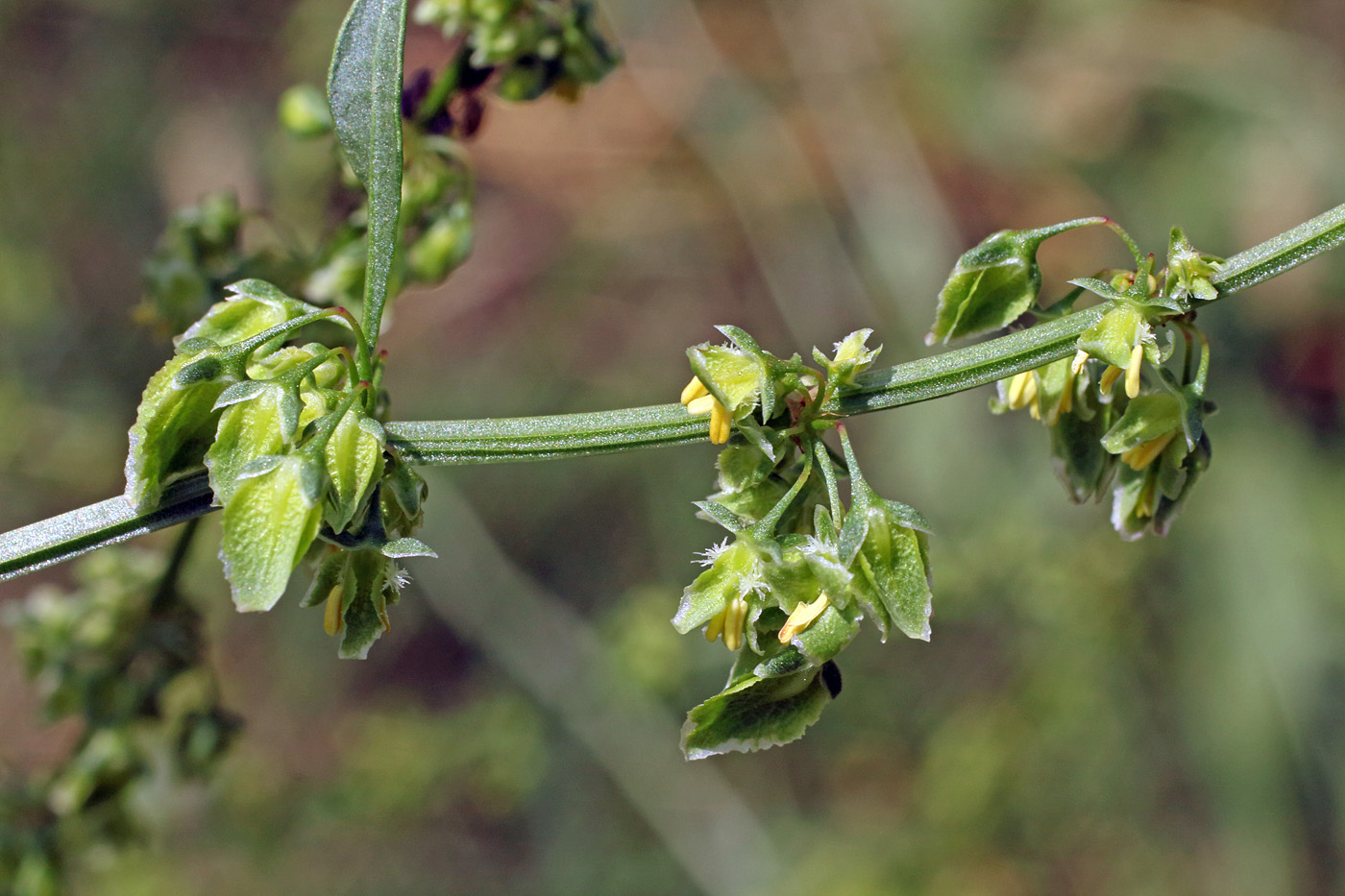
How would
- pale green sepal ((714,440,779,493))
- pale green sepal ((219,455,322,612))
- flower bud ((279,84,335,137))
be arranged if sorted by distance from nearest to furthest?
pale green sepal ((219,455,322,612)), pale green sepal ((714,440,779,493)), flower bud ((279,84,335,137))

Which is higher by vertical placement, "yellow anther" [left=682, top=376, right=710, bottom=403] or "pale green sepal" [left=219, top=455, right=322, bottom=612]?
"pale green sepal" [left=219, top=455, right=322, bottom=612]

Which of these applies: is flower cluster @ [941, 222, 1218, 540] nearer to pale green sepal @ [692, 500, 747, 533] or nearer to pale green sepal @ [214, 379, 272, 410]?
pale green sepal @ [692, 500, 747, 533]

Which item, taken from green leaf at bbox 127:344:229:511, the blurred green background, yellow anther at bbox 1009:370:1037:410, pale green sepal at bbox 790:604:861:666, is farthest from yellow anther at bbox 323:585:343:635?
the blurred green background

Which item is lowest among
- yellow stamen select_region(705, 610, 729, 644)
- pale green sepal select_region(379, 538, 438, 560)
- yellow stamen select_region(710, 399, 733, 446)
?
yellow stamen select_region(705, 610, 729, 644)

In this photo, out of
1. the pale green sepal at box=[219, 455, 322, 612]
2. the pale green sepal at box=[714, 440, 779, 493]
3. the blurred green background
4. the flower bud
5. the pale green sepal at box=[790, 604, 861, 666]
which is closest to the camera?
the pale green sepal at box=[219, 455, 322, 612]

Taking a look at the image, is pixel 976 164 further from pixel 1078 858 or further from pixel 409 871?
pixel 409 871

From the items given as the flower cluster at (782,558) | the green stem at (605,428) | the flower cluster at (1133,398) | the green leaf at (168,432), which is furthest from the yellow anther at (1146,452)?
the green leaf at (168,432)

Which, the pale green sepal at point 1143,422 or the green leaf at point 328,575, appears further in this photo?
the pale green sepal at point 1143,422

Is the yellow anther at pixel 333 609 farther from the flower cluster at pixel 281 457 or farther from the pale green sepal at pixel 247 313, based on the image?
the pale green sepal at pixel 247 313
